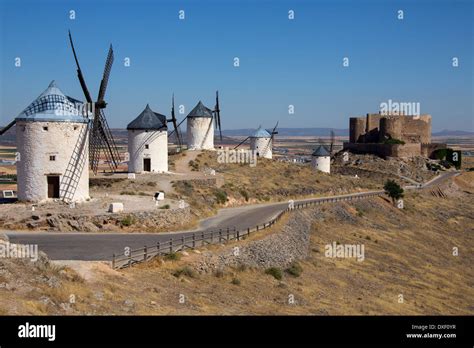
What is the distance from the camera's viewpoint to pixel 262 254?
955 inches

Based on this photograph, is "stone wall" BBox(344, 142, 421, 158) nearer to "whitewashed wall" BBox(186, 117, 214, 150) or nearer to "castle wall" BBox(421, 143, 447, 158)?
"castle wall" BBox(421, 143, 447, 158)

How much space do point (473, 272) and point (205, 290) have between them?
19573 mm

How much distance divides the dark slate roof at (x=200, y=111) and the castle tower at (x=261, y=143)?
6.89 metres

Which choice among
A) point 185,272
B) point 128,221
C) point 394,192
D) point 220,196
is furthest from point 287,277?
point 394,192

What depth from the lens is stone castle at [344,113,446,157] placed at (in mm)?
73562

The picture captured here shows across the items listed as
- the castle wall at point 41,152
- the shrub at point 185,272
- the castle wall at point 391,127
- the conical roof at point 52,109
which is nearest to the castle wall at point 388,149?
the castle wall at point 391,127

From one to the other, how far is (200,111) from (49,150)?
27.0 metres

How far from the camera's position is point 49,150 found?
26484mm

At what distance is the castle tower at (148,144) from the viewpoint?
40219 millimetres

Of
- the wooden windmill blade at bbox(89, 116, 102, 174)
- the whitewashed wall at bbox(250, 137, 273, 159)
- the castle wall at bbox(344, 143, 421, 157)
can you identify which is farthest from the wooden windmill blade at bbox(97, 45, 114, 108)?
the castle wall at bbox(344, 143, 421, 157)

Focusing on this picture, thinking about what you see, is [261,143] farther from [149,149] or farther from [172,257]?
[172,257]

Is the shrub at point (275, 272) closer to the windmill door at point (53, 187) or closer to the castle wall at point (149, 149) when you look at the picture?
the windmill door at point (53, 187)

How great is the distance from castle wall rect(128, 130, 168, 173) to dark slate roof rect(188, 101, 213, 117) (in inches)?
477
